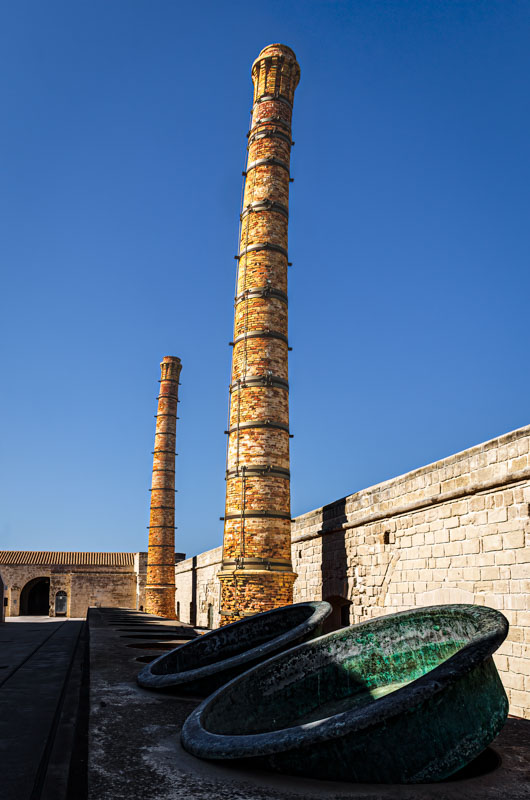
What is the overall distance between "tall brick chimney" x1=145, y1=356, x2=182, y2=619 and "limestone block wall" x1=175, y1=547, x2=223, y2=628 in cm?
81

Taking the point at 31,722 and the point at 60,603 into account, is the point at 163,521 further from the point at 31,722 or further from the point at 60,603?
the point at 31,722

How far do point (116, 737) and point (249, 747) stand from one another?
2.72 feet

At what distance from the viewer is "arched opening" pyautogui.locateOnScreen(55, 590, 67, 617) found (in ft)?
108

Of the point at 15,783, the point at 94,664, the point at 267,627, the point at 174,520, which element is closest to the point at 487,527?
the point at 267,627

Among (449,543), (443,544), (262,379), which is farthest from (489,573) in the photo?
(262,379)

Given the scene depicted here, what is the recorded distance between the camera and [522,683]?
6000mm

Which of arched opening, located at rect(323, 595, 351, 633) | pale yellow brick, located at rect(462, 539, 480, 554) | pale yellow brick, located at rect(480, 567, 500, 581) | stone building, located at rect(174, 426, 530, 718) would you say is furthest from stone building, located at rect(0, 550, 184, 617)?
pale yellow brick, located at rect(480, 567, 500, 581)

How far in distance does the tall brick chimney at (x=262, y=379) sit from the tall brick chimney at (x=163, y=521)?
13.1m

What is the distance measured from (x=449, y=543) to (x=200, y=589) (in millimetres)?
15861

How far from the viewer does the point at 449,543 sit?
24.7 ft

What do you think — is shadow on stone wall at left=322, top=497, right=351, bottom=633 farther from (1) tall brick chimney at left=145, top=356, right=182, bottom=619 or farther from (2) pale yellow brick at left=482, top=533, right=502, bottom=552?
(1) tall brick chimney at left=145, top=356, right=182, bottom=619

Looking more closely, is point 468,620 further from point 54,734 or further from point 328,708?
point 54,734

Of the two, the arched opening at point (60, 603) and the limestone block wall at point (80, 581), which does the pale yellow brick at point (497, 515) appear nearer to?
the limestone block wall at point (80, 581)

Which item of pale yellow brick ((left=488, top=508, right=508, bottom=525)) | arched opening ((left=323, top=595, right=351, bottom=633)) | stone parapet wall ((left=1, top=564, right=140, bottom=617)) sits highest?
pale yellow brick ((left=488, top=508, right=508, bottom=525))
